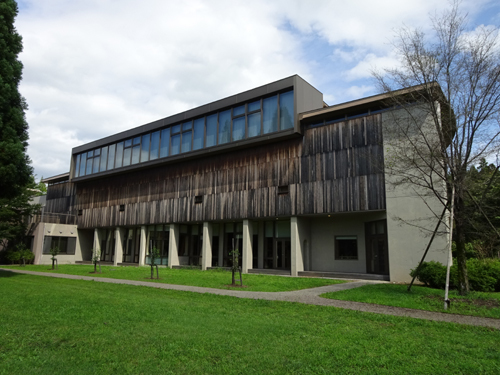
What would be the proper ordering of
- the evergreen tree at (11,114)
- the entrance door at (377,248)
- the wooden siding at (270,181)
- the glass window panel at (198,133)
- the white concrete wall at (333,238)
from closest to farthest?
the evergreen tree at (11,114)
the wooden siding at (270,181)
the entrance door at (377,248)
the white concrete wall at (333,238)
the glass window panel at (198,133)

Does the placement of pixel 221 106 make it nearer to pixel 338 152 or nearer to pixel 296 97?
pixel 296 97

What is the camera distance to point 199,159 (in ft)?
99.2

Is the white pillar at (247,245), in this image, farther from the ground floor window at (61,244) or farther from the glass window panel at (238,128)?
the ground floor window at (61,244)

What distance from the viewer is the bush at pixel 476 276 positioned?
1501cm

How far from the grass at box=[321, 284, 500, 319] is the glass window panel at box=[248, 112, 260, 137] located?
14.5 meters

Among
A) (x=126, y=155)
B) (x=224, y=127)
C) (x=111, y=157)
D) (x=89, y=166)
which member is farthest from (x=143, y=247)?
(x=224, y=127)

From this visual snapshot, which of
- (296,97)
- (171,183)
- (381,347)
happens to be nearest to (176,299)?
(381,347)

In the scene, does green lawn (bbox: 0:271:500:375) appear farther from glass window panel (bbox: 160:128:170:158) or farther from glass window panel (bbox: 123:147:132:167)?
glass window panel (bbox: 123:147:132:167)

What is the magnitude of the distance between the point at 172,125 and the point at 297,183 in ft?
44.8

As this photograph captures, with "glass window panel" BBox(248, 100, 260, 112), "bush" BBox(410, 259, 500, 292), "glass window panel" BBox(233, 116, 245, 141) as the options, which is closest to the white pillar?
"glass window panel" BBox(233, 116, 245, 141)

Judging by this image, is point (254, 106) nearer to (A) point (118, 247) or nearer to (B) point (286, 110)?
(B) point (286, 110)

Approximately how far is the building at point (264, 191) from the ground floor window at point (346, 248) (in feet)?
0.23

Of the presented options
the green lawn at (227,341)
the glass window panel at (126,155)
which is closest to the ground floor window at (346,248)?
the green lawn at (227,341)

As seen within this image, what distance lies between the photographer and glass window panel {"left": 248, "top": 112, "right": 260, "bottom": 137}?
85.2ft
